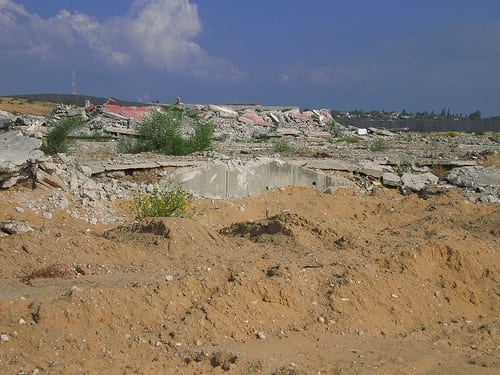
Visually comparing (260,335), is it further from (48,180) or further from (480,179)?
(480,179)

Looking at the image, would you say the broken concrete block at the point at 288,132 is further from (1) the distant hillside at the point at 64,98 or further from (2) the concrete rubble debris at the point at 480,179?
(1) the distant hillside at the point at 64,98

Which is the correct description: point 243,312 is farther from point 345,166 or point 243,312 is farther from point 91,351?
point 345,166

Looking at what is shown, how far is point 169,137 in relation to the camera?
1800cm

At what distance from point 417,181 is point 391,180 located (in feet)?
1.96

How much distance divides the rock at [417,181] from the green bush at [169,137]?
6.00 m

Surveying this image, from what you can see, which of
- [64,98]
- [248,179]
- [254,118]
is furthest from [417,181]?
[64,98]

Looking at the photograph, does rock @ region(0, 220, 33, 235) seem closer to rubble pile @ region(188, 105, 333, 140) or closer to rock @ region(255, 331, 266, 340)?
rock @ region(255, 331, 266, 340)

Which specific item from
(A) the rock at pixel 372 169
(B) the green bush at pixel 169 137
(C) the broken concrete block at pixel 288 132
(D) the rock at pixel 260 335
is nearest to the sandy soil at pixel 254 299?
Answer: (D) the rock at pixel 260 335

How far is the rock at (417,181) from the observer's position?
14.6 meters

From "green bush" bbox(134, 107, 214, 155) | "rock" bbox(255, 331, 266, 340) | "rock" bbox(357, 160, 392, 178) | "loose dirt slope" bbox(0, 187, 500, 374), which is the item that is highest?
"green bush" bbox(134, 107, 214, 155)

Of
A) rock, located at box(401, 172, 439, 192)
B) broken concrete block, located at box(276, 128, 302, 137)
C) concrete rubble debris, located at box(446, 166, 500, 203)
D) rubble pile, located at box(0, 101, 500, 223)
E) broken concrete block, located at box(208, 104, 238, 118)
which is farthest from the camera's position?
broken concrete block, located at box(208, 104, 238, 118)

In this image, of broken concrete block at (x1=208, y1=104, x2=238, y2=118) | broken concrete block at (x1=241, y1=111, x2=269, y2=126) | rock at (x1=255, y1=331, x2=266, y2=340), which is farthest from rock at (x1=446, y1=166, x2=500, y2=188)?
broken concrete block at (x1=208, y1=104, x2=238, y2=118)

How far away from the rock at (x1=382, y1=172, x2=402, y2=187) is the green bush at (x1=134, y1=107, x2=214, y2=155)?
5.52 m

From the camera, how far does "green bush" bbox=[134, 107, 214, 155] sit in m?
17.8
